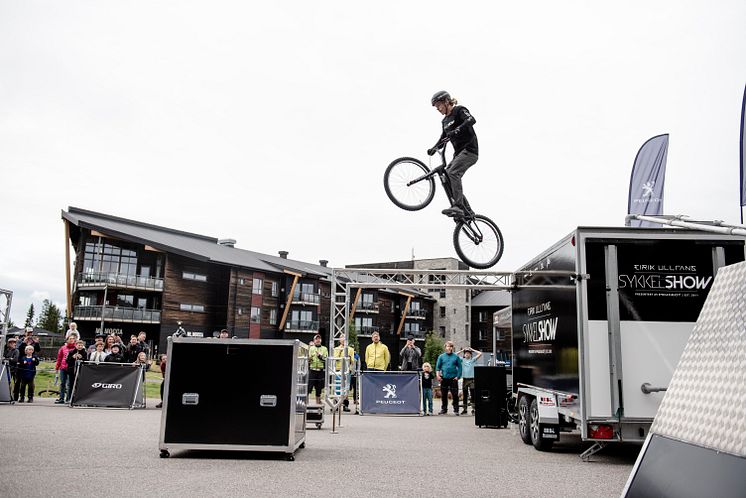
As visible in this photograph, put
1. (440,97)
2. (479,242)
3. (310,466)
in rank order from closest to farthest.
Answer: (310,466)
(440,97)
(479,242)

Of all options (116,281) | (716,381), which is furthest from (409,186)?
(116,281)

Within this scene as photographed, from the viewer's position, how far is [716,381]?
2.16 meters

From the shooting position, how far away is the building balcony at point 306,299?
62209mm

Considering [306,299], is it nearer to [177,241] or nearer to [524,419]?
[177,241]

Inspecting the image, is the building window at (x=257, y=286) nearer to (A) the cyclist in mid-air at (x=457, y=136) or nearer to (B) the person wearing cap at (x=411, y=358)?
(B) the person wearing cap at (x=411, y=358)

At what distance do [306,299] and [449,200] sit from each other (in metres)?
53.3

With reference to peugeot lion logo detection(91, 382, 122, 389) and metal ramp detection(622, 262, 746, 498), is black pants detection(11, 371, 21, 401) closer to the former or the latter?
peugeot lion logo detection(91, 382, 122, 389)

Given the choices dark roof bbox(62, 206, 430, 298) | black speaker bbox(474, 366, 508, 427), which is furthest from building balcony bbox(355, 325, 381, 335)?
black speaker bbox(474, 366, 508, 427)

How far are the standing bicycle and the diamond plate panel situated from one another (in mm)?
7149

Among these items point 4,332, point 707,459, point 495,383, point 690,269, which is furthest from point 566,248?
point 4,332

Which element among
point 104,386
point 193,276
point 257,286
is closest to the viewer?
point 104,386

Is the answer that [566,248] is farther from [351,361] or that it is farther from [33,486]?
[351,361]

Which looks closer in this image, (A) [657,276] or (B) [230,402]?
(B) [230,402]

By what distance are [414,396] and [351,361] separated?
2.32 meters
